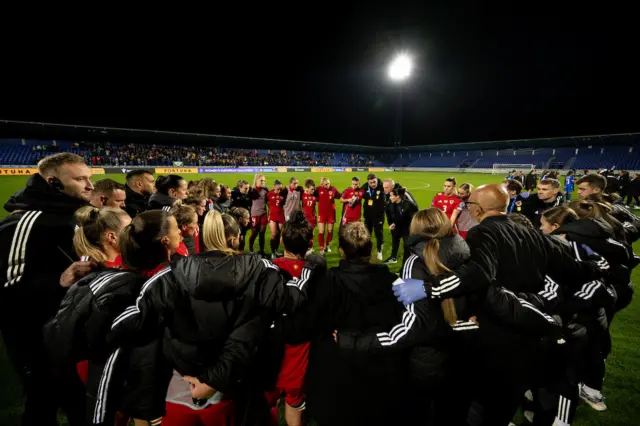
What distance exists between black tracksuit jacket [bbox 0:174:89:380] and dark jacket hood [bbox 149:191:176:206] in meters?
2.13

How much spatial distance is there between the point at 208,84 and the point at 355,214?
51.4 meters

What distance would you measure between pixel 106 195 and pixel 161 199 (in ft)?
2.41

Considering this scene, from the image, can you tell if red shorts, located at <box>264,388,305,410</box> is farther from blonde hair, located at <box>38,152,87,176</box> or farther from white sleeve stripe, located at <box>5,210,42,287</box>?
blonde hair, located at <box>38,152,87,176</box>

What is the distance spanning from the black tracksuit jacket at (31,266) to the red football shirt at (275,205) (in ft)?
17.1

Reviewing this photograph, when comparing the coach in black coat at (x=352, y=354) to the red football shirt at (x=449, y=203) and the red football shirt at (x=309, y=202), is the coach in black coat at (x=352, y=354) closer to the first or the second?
the red football shirt at (x=449, y=203)

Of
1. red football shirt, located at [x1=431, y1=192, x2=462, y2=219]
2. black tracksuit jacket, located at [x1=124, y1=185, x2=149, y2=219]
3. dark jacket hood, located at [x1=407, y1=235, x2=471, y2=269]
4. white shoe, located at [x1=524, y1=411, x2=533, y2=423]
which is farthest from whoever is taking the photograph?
red football shirt, located at [x1=431, y1=192, x2=462, y2=219]

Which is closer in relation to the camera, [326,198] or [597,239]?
[597,239]

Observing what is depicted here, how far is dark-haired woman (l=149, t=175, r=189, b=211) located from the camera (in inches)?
183

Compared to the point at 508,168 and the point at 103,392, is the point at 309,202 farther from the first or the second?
the point at 508,168

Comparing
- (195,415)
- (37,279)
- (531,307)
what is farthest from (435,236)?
(37,279)

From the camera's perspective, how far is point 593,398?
3.02 metres

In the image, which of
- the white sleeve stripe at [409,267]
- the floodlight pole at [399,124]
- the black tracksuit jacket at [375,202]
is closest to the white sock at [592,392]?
the white sleeve stripe at [409,267]

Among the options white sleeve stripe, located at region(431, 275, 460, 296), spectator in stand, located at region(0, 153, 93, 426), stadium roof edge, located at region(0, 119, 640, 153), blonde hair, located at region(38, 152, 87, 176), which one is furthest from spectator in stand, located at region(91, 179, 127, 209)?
stadium roof edge, located at region(0, 119, 640, 153)

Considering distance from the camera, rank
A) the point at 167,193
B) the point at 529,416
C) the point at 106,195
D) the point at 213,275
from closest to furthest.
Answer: the point at 213,275 → the point at 529,416 → the point at 106,195 → the point at 167,193
